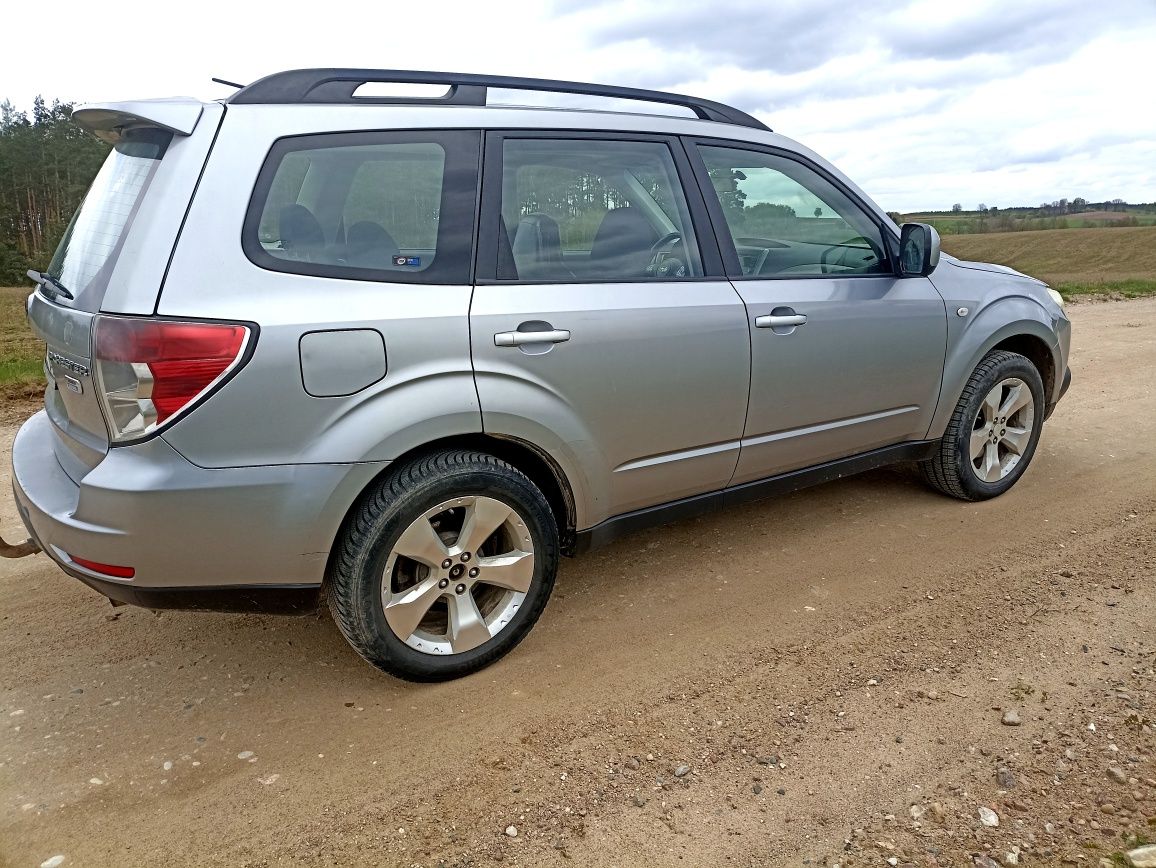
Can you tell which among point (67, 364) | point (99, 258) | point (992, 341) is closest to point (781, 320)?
point (992, 341)

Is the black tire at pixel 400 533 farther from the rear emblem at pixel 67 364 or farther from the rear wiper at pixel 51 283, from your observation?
the rear wiper at pixel 51 283

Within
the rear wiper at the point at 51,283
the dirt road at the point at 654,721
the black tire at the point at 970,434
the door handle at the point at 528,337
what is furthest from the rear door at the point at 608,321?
the black tire at the point at 970,434

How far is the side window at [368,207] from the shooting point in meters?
2.58

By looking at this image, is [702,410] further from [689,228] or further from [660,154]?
[660,154]

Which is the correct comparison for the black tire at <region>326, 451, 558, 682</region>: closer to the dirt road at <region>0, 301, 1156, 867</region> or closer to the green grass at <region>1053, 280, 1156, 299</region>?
the dirt road at <region>0, 301, 1156, 867</region>

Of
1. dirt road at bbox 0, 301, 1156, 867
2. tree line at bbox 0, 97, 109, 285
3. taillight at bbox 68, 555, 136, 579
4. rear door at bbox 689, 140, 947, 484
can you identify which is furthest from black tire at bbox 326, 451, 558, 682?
tree line at bbox 0, 97, 109, 285

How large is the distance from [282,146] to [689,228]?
1536mm

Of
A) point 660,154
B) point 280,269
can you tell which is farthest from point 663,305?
point 280,269

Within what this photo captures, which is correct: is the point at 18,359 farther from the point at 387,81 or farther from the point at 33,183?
the point at 33,183

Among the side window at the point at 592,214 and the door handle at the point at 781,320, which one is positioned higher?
the side window at the point at 592,214

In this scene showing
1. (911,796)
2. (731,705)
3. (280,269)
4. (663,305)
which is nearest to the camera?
(911,796)

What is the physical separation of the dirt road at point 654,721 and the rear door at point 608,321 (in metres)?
0.62

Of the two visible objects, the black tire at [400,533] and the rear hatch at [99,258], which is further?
the black tire at [400,533]

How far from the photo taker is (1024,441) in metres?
4.54
